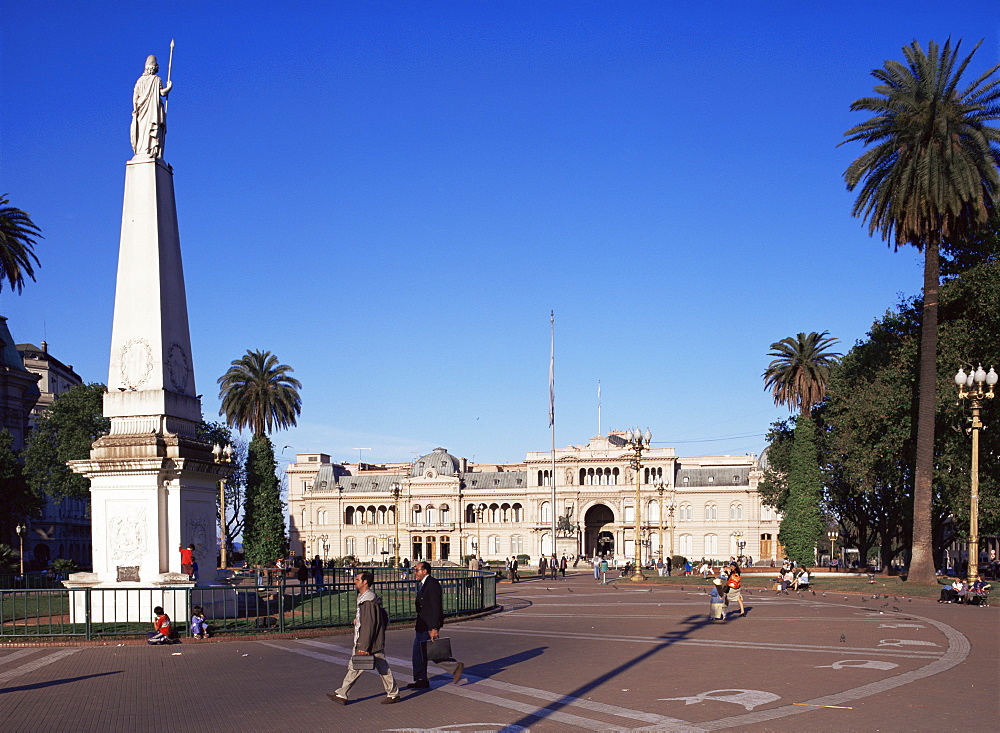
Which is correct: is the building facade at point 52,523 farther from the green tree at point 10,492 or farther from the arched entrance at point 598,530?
the arched entrance at point 598,530

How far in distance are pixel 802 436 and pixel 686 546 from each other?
154ft

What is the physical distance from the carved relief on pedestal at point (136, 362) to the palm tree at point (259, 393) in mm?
48006

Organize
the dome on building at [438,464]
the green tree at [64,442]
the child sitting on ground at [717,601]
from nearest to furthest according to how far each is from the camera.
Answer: the child sitting on ground at [717,601]
the green tree at [64,442]
the dome on building at [438,464]

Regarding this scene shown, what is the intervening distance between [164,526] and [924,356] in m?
28.2

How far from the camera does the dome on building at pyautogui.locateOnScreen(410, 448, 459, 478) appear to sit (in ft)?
375

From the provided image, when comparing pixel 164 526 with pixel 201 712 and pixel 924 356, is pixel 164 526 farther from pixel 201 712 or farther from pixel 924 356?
pixel 924 356

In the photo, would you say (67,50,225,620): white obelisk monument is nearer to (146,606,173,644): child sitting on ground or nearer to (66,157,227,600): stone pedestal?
(66,157,227,600): stone pedestal

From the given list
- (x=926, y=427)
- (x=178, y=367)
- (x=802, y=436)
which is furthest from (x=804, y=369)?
(x=178, y=367)

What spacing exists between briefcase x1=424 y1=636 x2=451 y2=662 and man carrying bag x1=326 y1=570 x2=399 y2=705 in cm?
65

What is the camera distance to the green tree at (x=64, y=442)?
5566 centimetres

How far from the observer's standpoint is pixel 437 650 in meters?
12.4

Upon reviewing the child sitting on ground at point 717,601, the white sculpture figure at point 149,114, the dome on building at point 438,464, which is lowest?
the dome on building at point 438,464

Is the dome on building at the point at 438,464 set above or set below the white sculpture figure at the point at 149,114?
below

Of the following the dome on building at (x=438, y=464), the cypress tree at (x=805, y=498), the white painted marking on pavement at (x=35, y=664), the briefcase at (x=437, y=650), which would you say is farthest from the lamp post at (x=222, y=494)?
the dome on building at (x=438, y=464)
